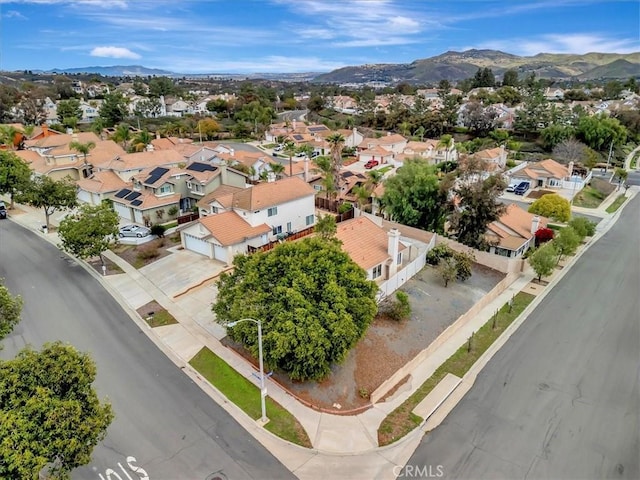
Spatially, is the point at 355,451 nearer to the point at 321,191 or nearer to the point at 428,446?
the point at 428,446

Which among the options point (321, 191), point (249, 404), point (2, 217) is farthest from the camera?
point (321, 191)

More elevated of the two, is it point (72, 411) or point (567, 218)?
point (72, 411)

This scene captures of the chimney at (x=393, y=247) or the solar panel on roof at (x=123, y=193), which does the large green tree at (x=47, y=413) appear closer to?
the chimney at (x=393, y=247)

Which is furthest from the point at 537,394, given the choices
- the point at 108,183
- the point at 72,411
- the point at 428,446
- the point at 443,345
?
the point at 108,183

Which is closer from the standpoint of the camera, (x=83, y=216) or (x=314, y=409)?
(x=314, y=409)

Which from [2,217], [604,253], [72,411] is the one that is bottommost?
[604,253]

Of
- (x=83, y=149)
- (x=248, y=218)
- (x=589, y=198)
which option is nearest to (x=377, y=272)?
(x=248, y=218)

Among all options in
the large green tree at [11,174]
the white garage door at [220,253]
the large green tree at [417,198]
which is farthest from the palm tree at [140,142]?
the large green tree at [417,198]

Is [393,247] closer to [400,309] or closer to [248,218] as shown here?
[400,309]
